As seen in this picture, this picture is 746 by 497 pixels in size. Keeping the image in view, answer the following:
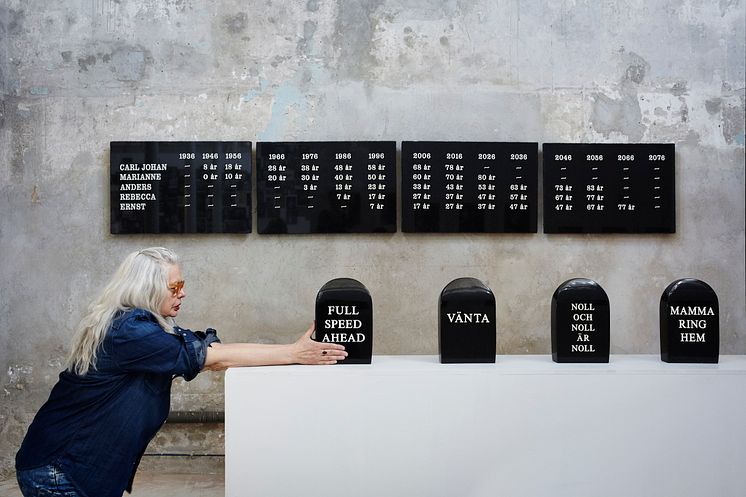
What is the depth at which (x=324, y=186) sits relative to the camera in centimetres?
381

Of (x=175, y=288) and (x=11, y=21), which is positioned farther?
(x=11, y=21)

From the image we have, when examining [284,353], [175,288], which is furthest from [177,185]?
[284,353]

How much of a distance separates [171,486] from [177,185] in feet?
5.60

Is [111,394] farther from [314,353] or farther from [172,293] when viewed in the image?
[314,353]

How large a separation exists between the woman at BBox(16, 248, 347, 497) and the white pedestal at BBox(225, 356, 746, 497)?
0.26 meters

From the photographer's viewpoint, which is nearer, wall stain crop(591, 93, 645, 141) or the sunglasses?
the sunglasses

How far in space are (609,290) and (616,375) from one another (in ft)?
5.60

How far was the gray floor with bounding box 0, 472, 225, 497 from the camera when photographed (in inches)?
136

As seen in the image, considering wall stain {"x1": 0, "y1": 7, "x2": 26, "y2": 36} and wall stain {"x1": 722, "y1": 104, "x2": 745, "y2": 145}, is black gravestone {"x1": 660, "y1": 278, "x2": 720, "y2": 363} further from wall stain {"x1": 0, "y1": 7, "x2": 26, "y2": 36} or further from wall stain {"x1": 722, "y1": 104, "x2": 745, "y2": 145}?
wall stain {"x1": 0, "y1": 7, "x2": 26, "y2": 36}

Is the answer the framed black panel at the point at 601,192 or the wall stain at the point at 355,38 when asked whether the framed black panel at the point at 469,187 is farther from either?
the wall stain at the point at 355,38

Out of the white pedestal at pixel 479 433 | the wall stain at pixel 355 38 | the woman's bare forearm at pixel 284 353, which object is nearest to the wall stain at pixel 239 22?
the wall stain at pixel 355 38

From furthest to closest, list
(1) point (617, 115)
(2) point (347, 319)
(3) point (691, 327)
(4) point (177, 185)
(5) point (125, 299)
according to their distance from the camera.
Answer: (1) point (617, 115) < (4) point (177, 185) < (3) point (691, 327) < (2) point (347, 319) < (5) point (125, 299)

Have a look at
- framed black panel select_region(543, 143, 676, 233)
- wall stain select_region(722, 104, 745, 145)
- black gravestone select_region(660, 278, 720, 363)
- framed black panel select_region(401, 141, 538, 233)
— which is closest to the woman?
black gravestone select_region(660, 278, 720, 363)

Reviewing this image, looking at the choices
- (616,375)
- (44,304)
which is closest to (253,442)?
(616,375)
